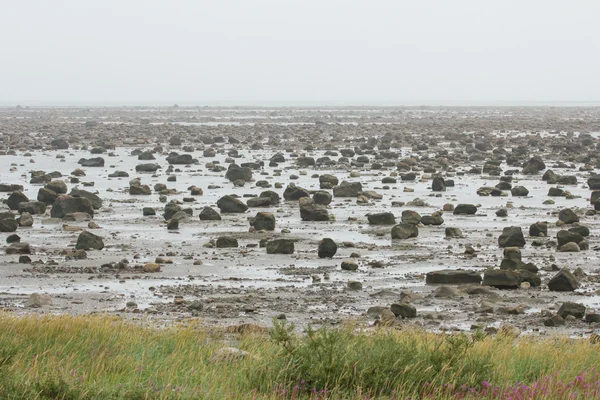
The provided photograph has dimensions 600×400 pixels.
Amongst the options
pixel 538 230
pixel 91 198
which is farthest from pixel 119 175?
pixel 538 230

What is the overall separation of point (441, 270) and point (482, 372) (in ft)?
19.6

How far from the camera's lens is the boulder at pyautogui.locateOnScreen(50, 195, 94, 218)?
811 inches

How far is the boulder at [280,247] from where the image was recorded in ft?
54.0

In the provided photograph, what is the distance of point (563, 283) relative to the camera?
13.3 metres

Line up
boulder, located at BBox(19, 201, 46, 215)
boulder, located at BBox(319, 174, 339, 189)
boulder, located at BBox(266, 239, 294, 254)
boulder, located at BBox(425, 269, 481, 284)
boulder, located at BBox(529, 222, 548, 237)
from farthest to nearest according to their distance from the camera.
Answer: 1. boulder, located at BBox(319, 174, 339, 189)
2. boulder, located at BBox(19, 201, 46, 215)
3. boulder, located at BBox(529, 222, 548, 237)
4. boulder, located at BBox(266, 239, 294, 254)
5. boulder, located at BBox(425, 269, 481, 284)

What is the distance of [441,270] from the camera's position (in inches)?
552

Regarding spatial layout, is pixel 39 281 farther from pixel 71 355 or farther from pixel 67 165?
pixel 67 165

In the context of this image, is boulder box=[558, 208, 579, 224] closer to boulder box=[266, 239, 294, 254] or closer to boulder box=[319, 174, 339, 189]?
boulder box=[266, 239, 294, 254]

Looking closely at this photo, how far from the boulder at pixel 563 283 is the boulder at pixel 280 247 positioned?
480cm

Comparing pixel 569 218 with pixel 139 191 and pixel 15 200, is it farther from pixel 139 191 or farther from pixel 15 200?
pixel 15 200

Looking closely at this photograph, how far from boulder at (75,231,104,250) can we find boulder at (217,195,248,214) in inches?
217

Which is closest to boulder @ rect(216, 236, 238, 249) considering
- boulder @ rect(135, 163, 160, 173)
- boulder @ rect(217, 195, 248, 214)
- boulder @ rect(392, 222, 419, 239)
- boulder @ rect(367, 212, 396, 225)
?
boulder @ rect(392, 222, 419, 239)

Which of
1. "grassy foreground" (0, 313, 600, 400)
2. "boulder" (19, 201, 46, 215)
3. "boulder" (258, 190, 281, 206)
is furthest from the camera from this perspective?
"boulder" (258, 190, 281, 206)

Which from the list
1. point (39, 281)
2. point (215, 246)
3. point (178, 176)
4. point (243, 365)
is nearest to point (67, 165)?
point (178, 176)
